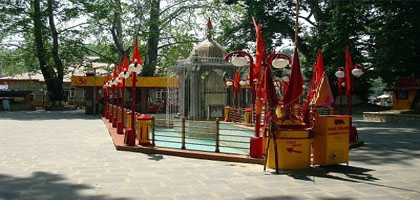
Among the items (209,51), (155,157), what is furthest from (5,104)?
(155,157)

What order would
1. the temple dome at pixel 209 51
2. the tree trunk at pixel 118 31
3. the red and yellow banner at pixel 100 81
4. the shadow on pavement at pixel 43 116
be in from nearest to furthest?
1. the temple dome at pixel 209 51
2. the shadow on pavement at pixel 43 116
3. the red and yellow banner at pixel 100 81
4. the tree trunk at pixel 118 31

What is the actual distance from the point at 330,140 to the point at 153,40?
1137 inches

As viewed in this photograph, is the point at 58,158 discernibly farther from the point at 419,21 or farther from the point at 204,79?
the point at 419,21

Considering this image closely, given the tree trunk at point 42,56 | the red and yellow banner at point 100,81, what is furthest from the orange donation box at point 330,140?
the tree trunk at point 42,56

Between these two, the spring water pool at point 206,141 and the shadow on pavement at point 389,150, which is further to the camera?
the spring water pool at point 206,141

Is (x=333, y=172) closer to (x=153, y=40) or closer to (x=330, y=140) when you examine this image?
(x=330, y=140)

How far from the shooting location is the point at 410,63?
22078 millimetres

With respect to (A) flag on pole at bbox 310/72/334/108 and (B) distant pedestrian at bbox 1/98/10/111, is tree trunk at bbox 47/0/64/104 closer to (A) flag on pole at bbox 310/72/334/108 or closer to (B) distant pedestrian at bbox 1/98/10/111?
(B) distant pedestrian at bbox 1/98/10/111

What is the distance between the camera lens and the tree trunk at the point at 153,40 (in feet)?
111

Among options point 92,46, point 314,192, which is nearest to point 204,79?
point 314,192

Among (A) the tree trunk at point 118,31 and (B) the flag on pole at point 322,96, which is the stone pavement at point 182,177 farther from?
(A) the tree trunk at point 118,31

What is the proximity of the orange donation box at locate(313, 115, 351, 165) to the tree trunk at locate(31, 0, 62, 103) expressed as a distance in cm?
3022

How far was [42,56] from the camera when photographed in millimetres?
34812

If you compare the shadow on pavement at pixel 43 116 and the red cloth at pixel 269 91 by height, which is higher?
the red cloth at pixel 269 91
